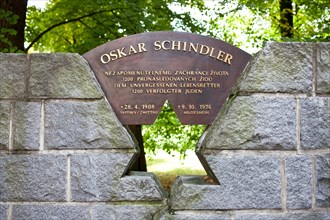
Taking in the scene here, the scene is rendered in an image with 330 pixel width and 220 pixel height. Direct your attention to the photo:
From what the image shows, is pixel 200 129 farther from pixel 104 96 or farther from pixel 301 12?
pixel 104 96

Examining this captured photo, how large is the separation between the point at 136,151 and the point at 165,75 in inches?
27.6

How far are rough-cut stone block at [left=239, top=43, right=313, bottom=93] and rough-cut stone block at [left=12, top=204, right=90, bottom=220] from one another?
66.7 inches

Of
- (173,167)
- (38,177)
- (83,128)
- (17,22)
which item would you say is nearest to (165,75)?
(83,128)

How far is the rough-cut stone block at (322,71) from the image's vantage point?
3.61 metres

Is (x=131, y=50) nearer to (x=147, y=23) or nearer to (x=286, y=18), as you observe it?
(x=147, y=23)

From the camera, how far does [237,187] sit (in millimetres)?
3545

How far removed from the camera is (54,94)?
11.8ft

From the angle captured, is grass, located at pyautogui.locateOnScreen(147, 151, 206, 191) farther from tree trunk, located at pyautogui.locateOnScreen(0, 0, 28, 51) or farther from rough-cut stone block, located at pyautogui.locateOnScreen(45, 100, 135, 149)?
rough-cut stone block, located at pyautogui.locateOnScreen(45, 100, 135, 149)

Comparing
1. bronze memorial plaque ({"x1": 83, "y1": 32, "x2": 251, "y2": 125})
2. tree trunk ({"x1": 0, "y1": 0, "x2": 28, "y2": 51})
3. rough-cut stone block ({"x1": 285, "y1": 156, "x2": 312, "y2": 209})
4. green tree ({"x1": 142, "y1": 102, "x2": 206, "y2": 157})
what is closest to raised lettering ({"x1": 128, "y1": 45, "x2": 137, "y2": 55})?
bronze memorial plaque ({"x1": 83, "y1": 32, "x2": 251, "y2": 125})

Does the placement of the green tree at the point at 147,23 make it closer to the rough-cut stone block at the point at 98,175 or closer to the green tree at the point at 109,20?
the green tree at the point at 109,20

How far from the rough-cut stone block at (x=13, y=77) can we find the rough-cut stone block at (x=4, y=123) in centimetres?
9

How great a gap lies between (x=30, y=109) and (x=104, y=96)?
2.07ft

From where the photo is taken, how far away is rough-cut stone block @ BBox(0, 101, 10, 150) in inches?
141

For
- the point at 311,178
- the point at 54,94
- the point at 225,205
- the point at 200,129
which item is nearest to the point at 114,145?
the point at 54,94
